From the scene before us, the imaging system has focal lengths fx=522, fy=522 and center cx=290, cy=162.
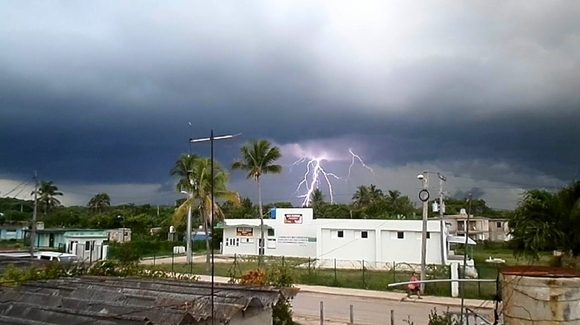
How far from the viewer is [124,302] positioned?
1180cm

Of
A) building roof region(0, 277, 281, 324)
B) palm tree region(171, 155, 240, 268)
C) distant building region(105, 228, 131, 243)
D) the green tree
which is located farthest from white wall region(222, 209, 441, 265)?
the green tree

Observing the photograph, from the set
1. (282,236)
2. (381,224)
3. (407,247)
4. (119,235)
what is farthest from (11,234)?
(407,247)

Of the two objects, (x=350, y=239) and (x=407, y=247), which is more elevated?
(x=350, y=239)

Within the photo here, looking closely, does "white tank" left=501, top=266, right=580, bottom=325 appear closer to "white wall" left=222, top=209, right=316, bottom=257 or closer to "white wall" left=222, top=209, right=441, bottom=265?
"white wall" left=222, top=209, right=441, bottom=265

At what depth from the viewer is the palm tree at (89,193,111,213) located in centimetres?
10384

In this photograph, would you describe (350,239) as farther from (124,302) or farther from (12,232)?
(12,232)

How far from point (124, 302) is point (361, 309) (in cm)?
1357

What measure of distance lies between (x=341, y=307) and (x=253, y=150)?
24.0 metres

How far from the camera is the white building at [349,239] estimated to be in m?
40.4

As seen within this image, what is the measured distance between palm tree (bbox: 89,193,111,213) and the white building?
60751 mm

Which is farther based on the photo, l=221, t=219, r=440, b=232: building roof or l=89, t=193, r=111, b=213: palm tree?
l=89, t=193, r=111, b=213: palm tree

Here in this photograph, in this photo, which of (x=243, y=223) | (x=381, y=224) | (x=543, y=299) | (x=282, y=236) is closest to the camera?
(x=543, y=299)

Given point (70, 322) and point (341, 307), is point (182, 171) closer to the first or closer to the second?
point (341, 307)

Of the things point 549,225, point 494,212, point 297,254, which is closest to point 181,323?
point 549,225
